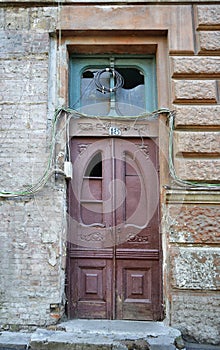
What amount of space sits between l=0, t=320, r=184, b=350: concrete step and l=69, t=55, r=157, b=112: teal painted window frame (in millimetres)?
2834

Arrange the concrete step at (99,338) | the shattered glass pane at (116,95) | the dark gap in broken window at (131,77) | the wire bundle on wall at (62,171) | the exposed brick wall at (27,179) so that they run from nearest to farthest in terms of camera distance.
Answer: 1. the concrete step at (99,338)
2. the exposed brick wall at (27,179)
3. the wire bundle on wall at (62,171)
4. the shattered glass pane at (116,95)
5. the dark gap in broken window at (131,77)

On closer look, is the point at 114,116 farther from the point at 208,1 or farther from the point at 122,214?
the point at 208,1

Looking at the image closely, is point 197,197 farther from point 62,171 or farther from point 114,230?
point 62,171

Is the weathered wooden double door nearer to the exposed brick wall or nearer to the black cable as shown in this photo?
the exposed brick wall

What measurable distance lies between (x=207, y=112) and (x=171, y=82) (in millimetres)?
587

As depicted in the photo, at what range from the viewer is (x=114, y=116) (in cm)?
466

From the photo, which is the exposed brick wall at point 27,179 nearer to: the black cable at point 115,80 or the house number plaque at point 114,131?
the black cable at point 115,80

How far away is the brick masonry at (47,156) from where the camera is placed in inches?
161

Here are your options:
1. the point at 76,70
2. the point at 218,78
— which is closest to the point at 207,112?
the point at 218,78

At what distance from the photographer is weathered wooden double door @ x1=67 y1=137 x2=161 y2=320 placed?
4340 mm

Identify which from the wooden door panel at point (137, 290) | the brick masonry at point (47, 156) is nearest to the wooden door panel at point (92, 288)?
the wooden door panel at point (137, 290)

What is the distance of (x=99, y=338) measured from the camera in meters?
3.73

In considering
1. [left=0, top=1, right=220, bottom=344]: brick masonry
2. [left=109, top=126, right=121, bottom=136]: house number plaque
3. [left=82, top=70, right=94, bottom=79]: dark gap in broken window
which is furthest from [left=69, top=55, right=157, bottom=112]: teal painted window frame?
[left=109, top=126, right=121, bottom=136]: house number plaque

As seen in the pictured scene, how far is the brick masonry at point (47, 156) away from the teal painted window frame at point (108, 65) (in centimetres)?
24
